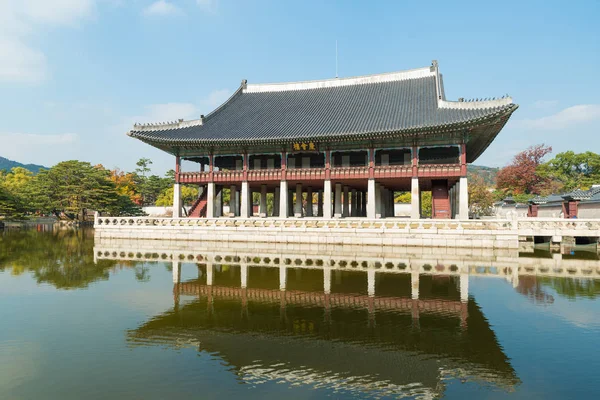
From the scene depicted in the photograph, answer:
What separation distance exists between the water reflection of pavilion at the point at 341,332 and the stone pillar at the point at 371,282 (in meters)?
0.07

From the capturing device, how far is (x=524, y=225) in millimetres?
26547

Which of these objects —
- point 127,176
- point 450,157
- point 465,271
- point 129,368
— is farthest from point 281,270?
point 127,176

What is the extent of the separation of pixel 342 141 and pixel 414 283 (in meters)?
20.6

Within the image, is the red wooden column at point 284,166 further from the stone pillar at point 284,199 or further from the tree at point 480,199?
the tree at point 480,199

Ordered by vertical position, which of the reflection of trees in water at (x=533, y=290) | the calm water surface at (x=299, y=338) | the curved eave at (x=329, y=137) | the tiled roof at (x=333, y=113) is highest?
the tiled roof at (x=333, y=113)

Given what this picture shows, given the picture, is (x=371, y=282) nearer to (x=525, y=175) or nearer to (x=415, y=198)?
(x=415, y=198)

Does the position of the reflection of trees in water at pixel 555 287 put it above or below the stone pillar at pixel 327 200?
below

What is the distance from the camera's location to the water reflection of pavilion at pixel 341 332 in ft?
22.0

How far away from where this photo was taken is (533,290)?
13531 millimetres

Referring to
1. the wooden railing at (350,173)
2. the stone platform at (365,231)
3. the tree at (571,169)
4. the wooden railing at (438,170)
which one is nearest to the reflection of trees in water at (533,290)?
the stone platform at (365,231)

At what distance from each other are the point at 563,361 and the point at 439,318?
3.10 metres

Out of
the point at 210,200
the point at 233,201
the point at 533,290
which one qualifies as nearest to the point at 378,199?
the point at 233,201

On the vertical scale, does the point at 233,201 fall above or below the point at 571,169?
below

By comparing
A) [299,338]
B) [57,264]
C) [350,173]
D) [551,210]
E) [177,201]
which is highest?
[350,173]
